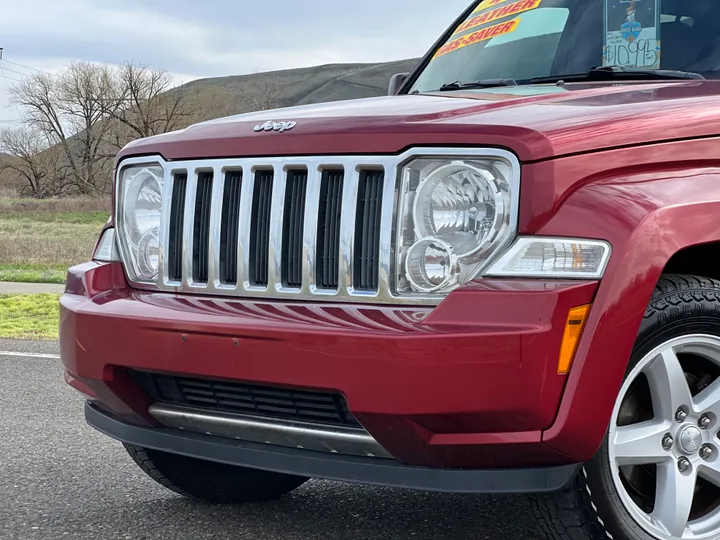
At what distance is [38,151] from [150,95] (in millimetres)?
9408

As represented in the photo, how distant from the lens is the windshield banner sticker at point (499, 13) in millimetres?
4160

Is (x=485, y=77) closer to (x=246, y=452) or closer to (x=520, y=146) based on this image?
(x=520, y=146)

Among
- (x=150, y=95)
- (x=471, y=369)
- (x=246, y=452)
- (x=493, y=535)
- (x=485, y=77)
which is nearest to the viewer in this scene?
(x=471, y=369)

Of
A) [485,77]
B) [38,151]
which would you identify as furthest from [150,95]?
[485,77]

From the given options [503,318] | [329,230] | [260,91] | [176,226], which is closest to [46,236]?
[176,226]

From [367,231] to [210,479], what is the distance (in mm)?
1397

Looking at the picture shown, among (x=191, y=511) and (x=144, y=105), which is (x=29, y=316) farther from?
(x=144, y=105)

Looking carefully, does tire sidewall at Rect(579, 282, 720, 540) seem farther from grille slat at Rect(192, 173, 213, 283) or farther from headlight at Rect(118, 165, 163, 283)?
headlight at Rect(118, 165, 163, 283)

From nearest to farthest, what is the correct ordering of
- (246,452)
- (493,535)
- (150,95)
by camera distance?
(246,452)
(493,535)
(150,95)

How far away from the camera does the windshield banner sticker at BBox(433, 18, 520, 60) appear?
413 centimetres

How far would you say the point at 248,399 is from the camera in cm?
255

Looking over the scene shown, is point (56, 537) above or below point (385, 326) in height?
below

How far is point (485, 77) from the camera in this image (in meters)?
3.96

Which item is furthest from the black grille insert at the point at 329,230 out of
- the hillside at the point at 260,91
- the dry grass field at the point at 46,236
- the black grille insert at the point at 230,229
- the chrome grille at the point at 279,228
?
the hillside at the point at 260,91
